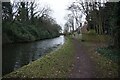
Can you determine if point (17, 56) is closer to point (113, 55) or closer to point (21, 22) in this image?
point (113, 55)

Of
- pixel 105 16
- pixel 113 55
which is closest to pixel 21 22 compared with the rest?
pixel 105 16

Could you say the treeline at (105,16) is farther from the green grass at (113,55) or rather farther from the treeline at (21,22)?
the treeline at (21,22)

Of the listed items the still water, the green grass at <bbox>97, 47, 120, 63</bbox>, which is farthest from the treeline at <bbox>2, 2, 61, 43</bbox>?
the green grass at <bbox>97, 47, 120, 63</bbox>

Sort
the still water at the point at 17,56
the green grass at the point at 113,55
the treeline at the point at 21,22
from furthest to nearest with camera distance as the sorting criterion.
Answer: the treeline at the point at 21,22
the still water at the point at 17,56
the green grass at the point at 113,55

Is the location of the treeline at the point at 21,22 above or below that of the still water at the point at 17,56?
above

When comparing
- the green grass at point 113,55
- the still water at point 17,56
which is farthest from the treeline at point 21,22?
the green grass at point 113,55

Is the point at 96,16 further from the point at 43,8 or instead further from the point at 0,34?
the point at 43,8

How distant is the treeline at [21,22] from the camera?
3688 centimetres

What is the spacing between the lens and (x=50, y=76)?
8.74 metres

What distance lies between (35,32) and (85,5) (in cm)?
1718

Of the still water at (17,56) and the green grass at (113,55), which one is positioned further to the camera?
the still water at (17,56)

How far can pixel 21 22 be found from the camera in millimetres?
48344

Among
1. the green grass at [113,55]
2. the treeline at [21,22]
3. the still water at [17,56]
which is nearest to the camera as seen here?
the green grass at [113,55]

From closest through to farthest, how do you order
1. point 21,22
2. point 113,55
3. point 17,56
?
point 113,55 < point 17,56 < point 21,22
